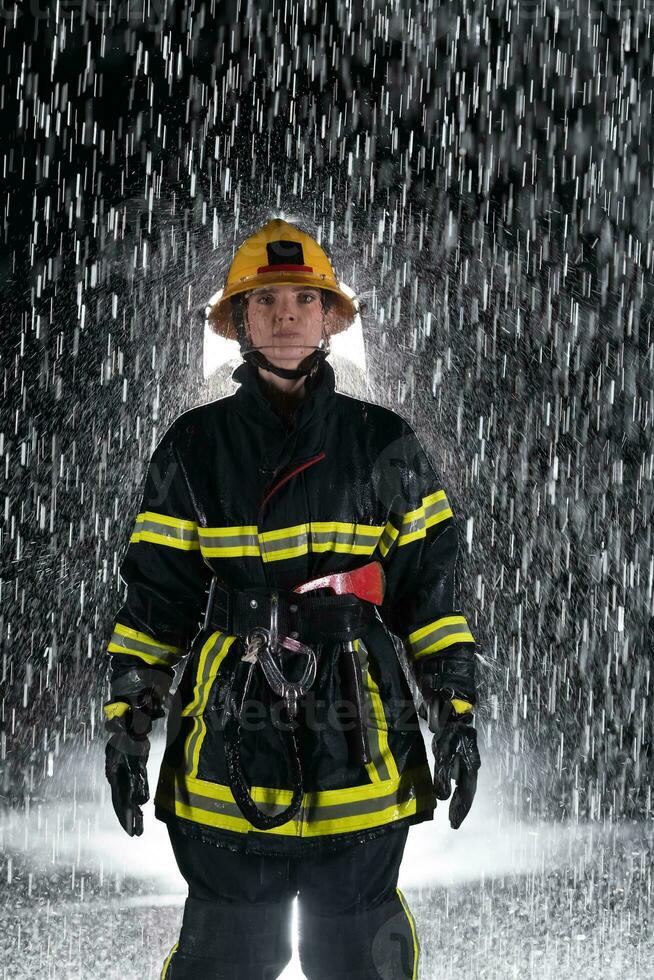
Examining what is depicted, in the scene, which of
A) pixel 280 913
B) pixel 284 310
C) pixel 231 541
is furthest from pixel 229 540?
pixel 280 913

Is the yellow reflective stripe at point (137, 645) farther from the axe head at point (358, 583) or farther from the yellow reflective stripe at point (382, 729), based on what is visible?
the yellow reflective stripe at point (382, 729)

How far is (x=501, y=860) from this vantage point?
3287 mm

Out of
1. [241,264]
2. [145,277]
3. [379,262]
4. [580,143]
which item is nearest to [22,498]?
[145,277]

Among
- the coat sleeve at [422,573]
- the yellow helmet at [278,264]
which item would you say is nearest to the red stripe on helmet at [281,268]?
the yellow helmet at [278,264]

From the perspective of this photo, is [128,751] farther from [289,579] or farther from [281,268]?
[281,268]

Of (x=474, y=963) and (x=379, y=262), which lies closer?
(x=474, y=963)

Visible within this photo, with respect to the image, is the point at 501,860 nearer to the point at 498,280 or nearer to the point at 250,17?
the point at 498,280

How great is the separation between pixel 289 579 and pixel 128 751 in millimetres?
474

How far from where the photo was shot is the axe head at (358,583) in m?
1.87

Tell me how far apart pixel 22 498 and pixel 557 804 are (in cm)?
254

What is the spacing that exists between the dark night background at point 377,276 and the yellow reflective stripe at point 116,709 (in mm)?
1765

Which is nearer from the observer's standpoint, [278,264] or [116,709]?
[116,709]

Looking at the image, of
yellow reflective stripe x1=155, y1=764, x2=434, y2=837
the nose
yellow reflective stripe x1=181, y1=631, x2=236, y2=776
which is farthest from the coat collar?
yellow reflective stripe x1=155, y1=764, x2=434, y2=837

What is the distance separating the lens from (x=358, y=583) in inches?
74.9
